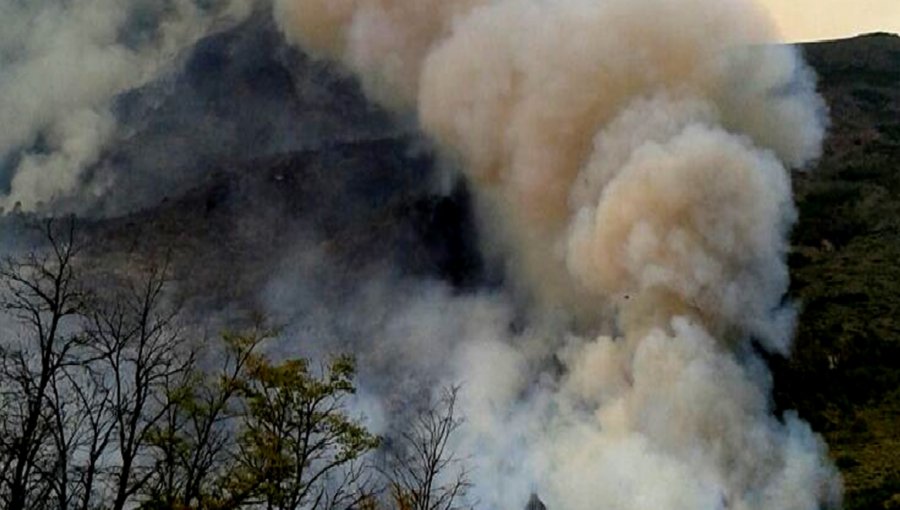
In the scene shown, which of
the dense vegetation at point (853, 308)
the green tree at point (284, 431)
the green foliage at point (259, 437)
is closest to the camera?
the green foliage at point (259, 437)

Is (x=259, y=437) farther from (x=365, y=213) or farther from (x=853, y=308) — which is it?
(x=365, y=213)

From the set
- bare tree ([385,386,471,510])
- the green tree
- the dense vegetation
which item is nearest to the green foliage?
the green tree


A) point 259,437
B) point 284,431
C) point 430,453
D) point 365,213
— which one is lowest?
point 259,437

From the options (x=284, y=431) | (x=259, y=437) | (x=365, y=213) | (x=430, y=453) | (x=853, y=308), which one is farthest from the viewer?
(x=365, y=213)

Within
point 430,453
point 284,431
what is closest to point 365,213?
point 430,453

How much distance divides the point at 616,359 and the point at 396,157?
167 ft

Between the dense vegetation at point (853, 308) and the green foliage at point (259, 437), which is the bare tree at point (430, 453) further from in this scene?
the green foliage at point (259, 437)

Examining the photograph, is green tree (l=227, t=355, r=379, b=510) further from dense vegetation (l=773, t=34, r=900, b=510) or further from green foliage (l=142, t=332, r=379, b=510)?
dense vegetation (l=773, t=34, r=900, b=510)

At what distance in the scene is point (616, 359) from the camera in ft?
134

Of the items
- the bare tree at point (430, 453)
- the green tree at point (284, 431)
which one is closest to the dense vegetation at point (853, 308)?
the bare tree at point (430, 453)

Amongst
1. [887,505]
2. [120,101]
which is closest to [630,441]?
[887,505]

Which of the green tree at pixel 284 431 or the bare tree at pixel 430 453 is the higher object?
the bare tree at pixel 430 453

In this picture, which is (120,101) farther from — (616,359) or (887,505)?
(887,505)

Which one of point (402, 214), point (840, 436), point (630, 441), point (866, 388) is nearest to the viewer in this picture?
point (630, 441)
